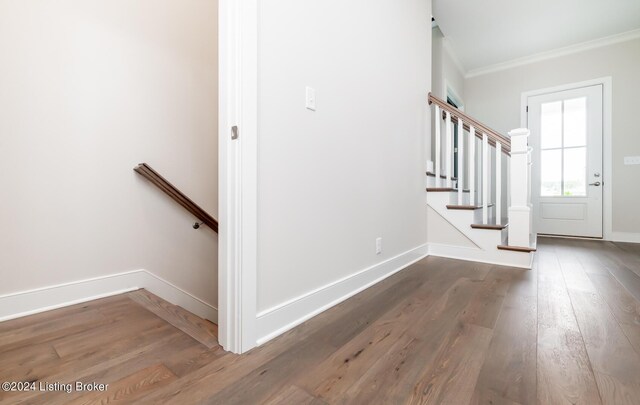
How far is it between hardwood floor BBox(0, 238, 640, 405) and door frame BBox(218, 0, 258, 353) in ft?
0.52

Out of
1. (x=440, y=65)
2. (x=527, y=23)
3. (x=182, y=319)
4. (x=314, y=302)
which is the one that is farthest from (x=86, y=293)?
(x=527, y=23)

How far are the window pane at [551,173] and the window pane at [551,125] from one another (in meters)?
0.12

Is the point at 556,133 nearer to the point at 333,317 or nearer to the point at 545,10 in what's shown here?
the point at 545,10

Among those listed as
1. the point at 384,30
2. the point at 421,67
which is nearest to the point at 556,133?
the point at 421,67

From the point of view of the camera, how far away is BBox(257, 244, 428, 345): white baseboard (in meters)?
1.21

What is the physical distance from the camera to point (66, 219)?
161 cm

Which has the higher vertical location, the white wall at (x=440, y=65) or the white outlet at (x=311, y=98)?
the white wall at (x=440, y=65)

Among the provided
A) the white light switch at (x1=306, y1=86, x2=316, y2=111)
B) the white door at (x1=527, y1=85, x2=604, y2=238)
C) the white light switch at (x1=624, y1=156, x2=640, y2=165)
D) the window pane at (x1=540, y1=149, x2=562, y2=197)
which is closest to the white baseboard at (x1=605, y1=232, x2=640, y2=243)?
the white door at (x1=527, y1=85, x2=604, y2=238)

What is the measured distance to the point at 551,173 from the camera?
4.05 meters

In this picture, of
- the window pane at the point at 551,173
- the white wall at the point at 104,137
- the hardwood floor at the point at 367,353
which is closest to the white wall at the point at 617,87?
the window pane at the point at 551,173

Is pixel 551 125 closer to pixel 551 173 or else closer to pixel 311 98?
pixel 551 173

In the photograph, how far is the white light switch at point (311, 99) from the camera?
1.39 metres

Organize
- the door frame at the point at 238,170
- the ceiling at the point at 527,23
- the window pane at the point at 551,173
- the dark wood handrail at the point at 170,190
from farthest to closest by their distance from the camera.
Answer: the window pane at the point at 551,173
the ceiling at the point at 527,23
the dark wood handrail at the point at 170,190
the door frame at the point at 238,170

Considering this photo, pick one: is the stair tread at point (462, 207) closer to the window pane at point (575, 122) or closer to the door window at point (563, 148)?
the door window at point (563, 148)
